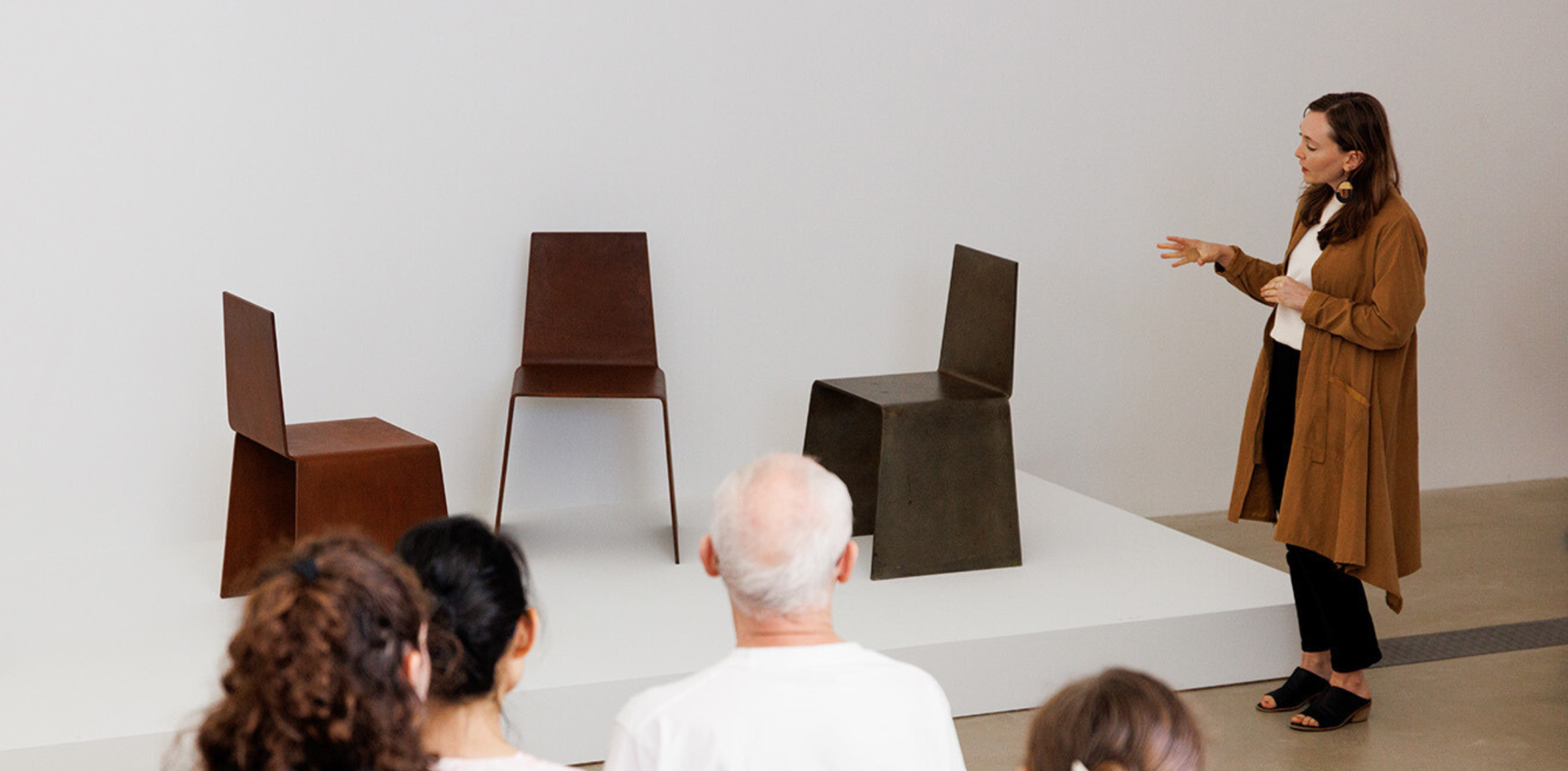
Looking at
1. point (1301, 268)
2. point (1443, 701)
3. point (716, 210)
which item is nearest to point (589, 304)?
point (716, 210)

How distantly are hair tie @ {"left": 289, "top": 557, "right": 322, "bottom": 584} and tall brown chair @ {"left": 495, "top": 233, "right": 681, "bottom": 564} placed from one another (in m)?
3.15

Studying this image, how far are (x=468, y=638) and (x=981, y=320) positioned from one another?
9.00 ft

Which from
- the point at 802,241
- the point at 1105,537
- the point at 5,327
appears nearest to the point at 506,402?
the point at 802,241

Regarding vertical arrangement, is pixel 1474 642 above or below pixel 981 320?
below

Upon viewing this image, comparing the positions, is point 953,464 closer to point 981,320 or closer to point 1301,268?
point 981,320

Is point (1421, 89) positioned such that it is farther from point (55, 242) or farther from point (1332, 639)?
point (55, 242)

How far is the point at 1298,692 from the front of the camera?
3309 mm

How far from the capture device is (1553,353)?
5.51 m

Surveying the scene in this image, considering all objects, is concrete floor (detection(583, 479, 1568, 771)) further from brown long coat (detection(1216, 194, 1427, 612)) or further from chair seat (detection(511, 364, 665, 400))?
chair seat (detection(511, 364, 665, 400))

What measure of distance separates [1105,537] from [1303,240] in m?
1.11

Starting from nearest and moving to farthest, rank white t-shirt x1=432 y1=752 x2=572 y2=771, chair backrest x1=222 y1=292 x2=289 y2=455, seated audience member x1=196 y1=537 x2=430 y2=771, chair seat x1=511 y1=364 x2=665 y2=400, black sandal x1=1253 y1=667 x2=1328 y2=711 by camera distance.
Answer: seated audience member x1=196 y1=537 x2=430 y2=771 → white t-shirt x1=432 y1=752 x2=572 y2=771 → black sandal x1=1253 y1=667 x2=1328 y2=711 → chair backrest x1=222 y1=292 x2=289 y2=455 → chair seat x1=511 y1=364 x2=665 y2=400

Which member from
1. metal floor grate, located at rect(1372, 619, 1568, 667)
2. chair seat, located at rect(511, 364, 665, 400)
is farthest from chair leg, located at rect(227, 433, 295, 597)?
metal floor grate, located at rect(1372, 619, 1568, 667)

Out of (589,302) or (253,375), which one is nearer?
(253,375)

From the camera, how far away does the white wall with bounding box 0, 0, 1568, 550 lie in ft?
13.5
